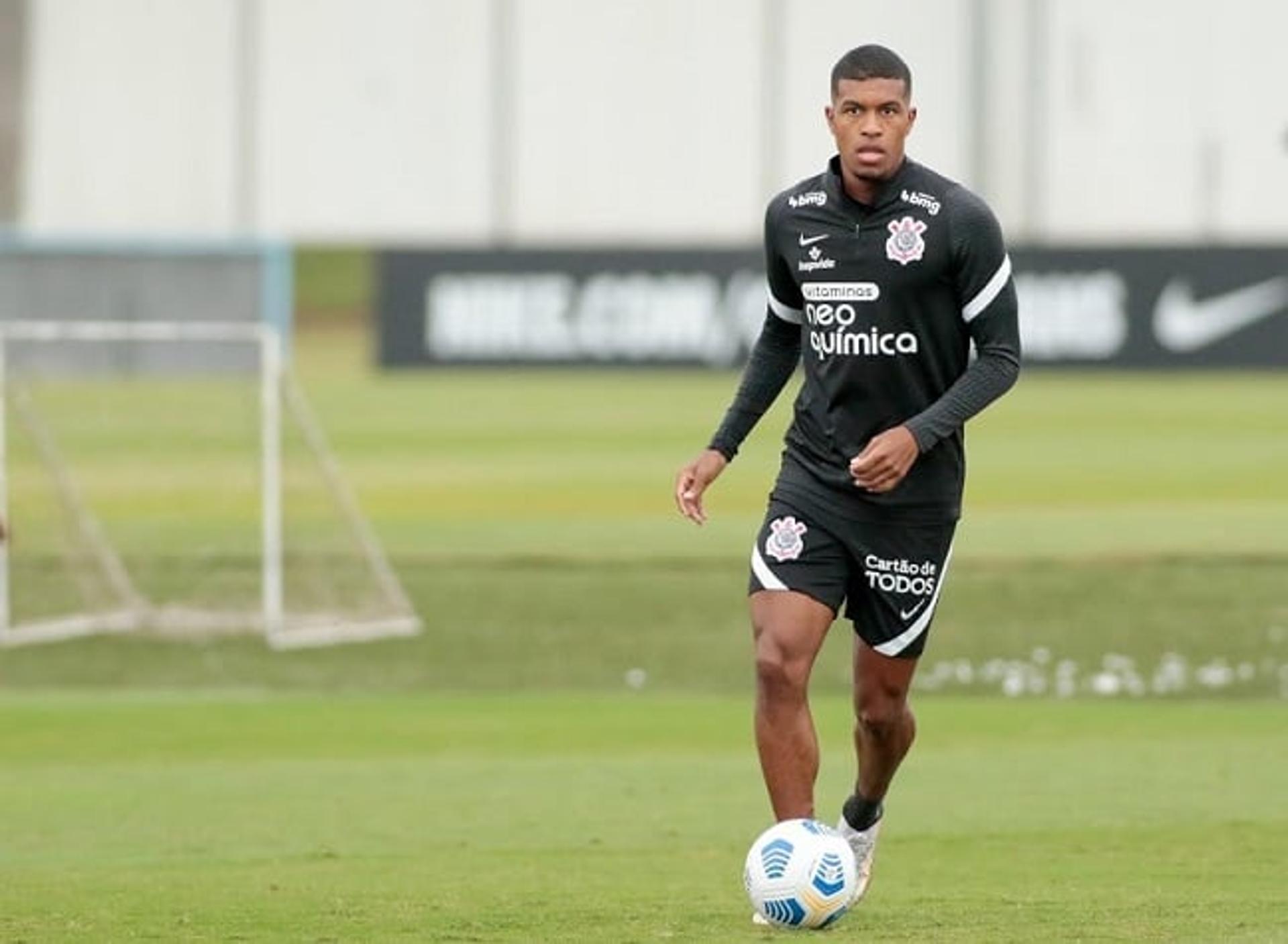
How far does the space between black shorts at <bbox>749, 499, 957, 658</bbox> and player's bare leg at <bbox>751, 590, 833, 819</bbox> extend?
17 cm

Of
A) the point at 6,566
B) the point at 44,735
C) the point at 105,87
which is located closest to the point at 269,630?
the point at 6,566

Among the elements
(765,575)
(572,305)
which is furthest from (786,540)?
(572,305)

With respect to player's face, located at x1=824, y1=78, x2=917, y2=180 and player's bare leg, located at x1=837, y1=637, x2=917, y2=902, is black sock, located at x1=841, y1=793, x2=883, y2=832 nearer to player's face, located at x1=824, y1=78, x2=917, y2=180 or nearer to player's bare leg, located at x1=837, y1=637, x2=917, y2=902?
player's bare leg, located at x1=837, y1=637, x2=917, y2=902

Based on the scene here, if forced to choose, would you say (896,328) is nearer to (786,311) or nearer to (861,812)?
(786,311)

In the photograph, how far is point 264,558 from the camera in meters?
20.9

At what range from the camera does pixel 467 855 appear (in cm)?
1070

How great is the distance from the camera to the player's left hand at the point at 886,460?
8.81 m

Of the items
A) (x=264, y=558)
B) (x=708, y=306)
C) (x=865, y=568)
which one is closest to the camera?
(x=865, y=568)

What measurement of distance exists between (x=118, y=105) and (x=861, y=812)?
44.2 m

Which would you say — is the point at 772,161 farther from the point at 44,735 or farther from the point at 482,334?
the point at 44,735

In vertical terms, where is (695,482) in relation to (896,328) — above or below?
below

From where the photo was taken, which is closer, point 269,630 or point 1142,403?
point 269,630

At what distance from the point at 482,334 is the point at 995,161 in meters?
11.1

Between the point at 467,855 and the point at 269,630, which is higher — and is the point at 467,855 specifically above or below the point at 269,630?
above
